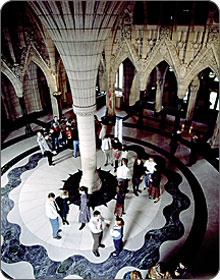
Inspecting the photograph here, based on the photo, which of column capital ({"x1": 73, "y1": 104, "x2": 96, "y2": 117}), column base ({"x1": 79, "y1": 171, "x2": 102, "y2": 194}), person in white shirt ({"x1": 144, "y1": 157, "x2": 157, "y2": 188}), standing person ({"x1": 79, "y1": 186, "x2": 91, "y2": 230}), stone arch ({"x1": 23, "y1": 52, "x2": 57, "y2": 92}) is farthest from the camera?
stone arch ({"x1": 23, "y1": 52, "x2": 57, "y2": 92})

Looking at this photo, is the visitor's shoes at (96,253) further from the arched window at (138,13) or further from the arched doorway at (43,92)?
the arched doorway at (43,92)

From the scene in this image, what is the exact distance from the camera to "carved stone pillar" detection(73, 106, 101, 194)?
25.0 ft

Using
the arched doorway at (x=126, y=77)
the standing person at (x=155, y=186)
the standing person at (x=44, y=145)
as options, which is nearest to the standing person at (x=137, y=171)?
the standing person at (x=155, y=186)

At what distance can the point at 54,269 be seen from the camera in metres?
6.17

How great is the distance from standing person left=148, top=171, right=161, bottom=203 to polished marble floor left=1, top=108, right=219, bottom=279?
0.29 metres

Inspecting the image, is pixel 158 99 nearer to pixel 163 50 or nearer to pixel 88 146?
A: pixel 163 50

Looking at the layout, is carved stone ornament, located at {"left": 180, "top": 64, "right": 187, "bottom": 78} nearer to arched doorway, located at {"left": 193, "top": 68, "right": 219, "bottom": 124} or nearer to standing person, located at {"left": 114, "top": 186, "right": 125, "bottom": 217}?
arched doorway, located at {"left": 193, "top": 68, "right": 219, "bottom": 124}

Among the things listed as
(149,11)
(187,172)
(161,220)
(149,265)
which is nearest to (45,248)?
(149,265)

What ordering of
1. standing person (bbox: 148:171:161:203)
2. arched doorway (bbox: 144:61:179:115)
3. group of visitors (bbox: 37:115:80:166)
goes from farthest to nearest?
1. arched doorway (bbox: 144:61:179:115)
2. group of visitors (bbox: 37:115:80:166)
3. standing person (bbox: 148:171:161:203)

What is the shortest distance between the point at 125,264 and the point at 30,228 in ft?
11.0

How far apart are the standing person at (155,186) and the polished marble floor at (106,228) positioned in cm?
29

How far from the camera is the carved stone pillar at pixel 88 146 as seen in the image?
7.61m

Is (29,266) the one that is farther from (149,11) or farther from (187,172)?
(149,11)

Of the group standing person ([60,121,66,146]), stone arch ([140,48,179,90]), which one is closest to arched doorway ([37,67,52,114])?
standing person ([60,121,66,146])
